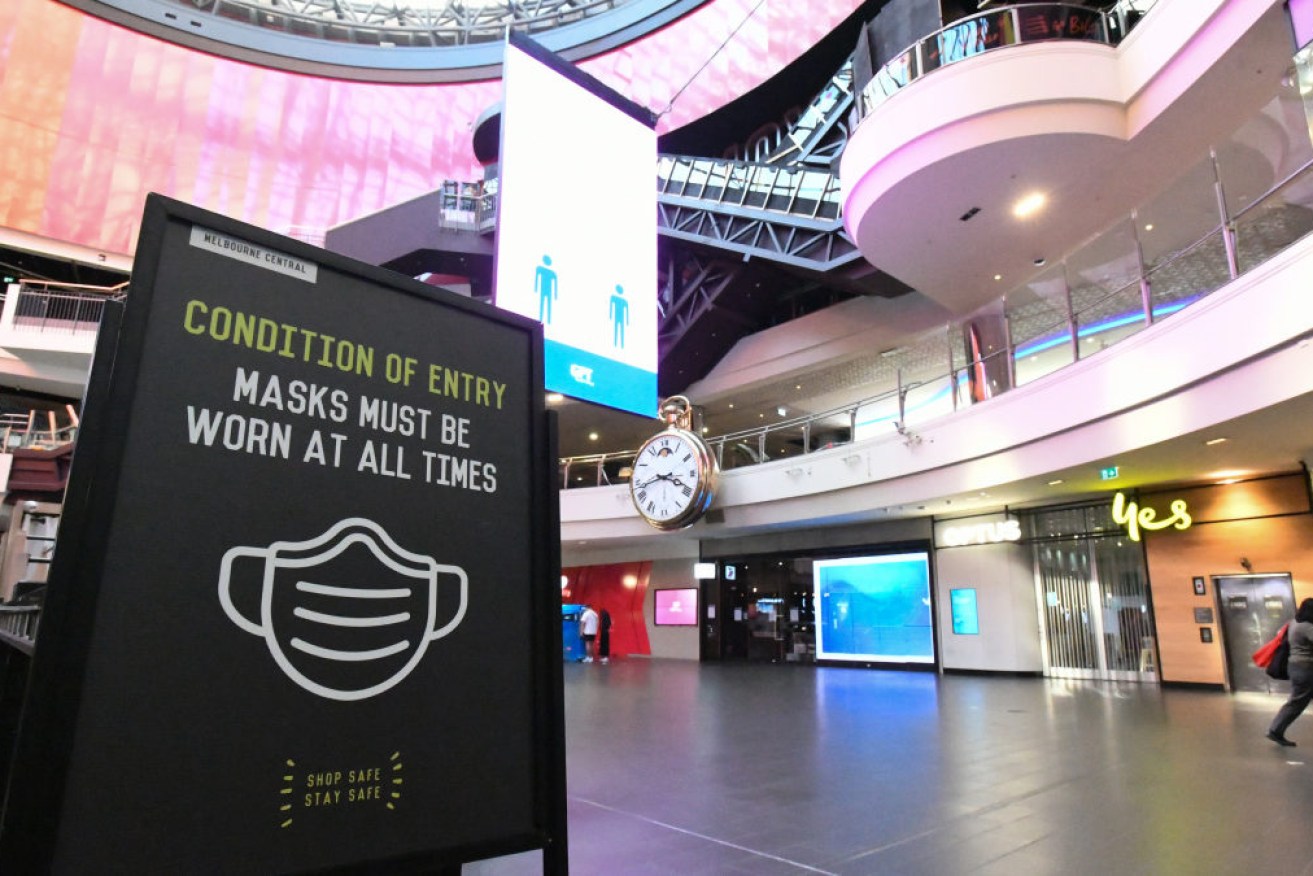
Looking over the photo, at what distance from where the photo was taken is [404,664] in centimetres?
111

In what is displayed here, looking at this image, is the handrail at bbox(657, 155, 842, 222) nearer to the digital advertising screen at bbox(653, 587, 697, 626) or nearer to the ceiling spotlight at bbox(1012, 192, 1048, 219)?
the ceiling spotlight at bbox(1012, 192, 1048, 219)

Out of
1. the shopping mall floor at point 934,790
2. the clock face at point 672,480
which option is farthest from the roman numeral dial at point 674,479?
the shopping mall floor at point 934,790

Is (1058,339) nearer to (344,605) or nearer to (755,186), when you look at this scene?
(755,186)

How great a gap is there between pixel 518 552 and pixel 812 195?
1516 cm

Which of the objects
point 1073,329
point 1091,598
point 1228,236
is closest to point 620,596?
point 1091,598

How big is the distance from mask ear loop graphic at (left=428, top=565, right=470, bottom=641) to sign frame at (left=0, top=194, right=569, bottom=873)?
0.12 m

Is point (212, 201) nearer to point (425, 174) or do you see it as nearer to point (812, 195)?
point (425, 174)

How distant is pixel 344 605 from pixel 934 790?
489 centimetres

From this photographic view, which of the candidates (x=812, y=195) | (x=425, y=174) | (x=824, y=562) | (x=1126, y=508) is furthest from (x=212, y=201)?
(x=1126, y=508)

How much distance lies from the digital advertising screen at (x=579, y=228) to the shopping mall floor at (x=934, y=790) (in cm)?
263

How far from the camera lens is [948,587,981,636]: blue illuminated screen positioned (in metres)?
15.1

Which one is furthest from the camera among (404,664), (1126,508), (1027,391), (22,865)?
(1126,508)

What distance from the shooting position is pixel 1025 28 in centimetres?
974

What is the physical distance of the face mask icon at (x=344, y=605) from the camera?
39.3 inches
